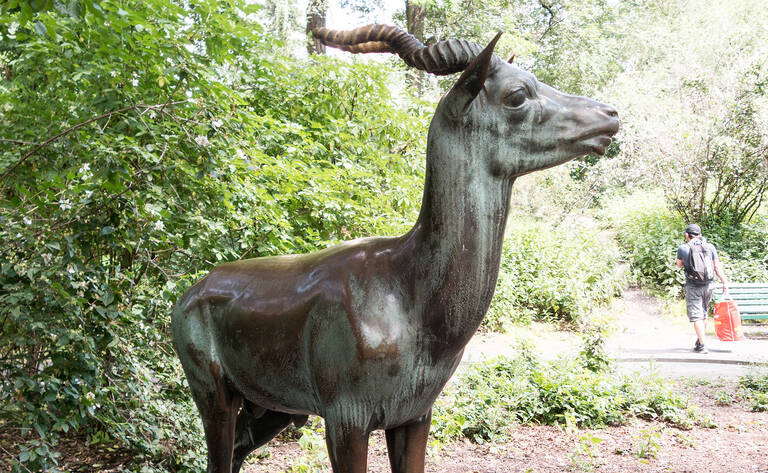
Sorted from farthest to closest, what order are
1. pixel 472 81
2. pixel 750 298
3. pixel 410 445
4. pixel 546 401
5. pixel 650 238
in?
pixel 650 238, pixel 750 298, pixel 546 401, pixel 410 445, pixel 472 81

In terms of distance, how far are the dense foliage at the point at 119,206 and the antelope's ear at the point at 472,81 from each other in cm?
178

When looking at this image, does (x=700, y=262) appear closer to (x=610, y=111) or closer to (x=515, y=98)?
(x=610, y=111)

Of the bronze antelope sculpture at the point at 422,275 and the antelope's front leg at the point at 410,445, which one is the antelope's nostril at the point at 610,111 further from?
the antelope's front leg at the point at 410,445

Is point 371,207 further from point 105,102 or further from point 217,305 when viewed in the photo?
point 217,305

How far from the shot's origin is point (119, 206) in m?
3.45

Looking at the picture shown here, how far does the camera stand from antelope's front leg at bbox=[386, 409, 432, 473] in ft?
7.06

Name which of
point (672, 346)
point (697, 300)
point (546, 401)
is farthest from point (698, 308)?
point (546, 401)

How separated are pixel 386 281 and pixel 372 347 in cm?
22

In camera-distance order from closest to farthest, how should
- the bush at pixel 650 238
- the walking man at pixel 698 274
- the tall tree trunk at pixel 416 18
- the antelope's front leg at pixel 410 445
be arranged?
the antelope's front leg at pixel 410 445
the walking man at pixel 698 274
the bush at pixel 650 238
the tall tree trunk at pixel 416 18

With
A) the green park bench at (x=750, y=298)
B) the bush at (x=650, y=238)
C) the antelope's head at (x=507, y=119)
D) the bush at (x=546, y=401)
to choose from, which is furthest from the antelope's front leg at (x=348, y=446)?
the bush at (x=650, y=238)

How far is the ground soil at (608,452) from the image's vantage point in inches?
190

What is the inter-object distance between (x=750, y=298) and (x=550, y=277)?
12.6 feet

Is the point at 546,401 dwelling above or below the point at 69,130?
below

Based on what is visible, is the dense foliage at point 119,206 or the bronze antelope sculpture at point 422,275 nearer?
the bronze antelope sculpture at point 422,275
